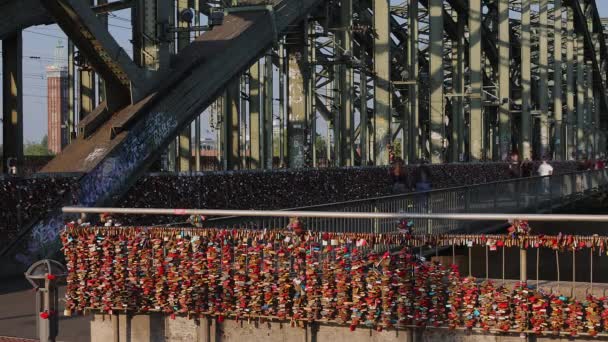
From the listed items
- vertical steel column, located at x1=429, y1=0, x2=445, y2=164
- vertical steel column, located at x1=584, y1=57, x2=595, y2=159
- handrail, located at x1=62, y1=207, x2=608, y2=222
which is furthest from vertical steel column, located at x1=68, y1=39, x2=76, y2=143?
vertical steel column, located at x1=584, y1=57, x2=595, y2=159

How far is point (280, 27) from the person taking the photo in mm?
26375

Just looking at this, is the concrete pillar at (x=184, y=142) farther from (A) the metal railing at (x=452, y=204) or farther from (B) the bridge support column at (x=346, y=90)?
(A) the metal railing at (x=452, y=204)

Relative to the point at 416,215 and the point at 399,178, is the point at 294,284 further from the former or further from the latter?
the point at 399,178

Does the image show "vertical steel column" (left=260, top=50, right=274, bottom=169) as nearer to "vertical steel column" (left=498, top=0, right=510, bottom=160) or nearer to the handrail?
"vertical steel column" (left=498, top=0, right=510, bottom=160)

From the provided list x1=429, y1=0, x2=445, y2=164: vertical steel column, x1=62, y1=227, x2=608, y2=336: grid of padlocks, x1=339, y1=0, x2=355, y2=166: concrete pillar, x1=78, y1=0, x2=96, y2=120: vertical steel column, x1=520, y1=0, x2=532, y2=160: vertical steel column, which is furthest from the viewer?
x1=520, y1=0, x2=532, y2=160: vertical steel column

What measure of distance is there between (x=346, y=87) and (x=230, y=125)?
345 inches

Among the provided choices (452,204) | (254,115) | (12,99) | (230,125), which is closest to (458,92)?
Answer: (254,115)

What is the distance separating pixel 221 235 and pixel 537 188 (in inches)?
927

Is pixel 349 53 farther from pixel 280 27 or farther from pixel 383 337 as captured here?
pixel 383 337

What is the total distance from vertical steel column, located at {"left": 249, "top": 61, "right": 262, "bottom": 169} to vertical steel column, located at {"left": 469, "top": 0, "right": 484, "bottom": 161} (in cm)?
1281

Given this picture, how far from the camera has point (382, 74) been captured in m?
37.6

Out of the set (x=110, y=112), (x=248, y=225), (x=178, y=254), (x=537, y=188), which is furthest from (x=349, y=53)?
(x=178, y=254)

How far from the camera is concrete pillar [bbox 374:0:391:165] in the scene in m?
37.3

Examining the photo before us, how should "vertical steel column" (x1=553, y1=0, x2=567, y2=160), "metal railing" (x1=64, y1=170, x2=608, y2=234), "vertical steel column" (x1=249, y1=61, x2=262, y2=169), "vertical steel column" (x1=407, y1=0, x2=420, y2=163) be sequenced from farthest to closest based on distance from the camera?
"vertical steel column" (x1=553, y1=0, x2=567, y2=160) < "vertical steel column" (x1=407, y1=0, x2=420, y2=163) < "vertical steel column" (x1=249, y1=61, x2=262, y2=169) < "metal railing" (x1=64, y1=170, x2=608, y2=234)
